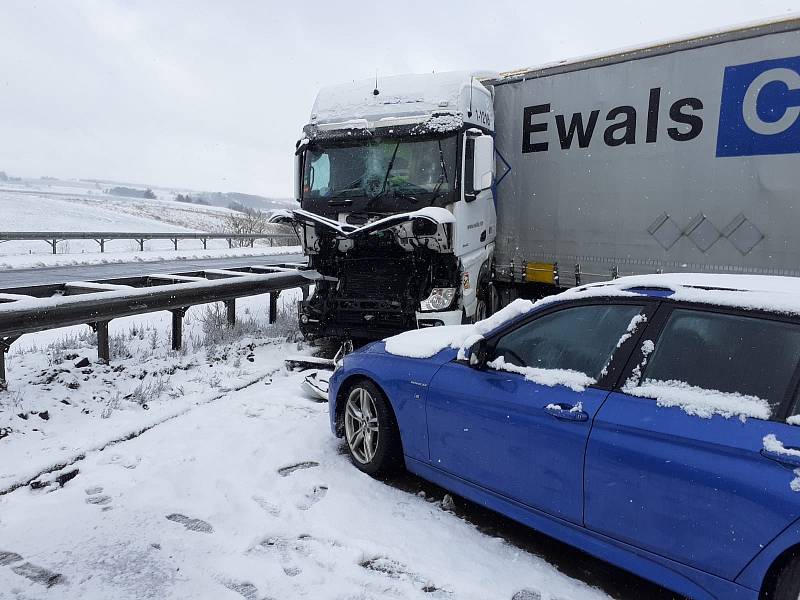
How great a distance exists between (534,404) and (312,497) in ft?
5.30

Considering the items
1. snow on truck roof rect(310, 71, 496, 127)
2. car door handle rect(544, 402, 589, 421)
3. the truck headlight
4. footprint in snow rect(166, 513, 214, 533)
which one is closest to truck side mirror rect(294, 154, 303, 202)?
snow on truck roof rect(310, 71, 496, 127)

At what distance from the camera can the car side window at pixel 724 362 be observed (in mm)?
2402

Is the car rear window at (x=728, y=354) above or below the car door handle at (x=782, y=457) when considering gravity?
above

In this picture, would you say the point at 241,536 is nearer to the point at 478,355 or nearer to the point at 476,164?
the point at 478,355

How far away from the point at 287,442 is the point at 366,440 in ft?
2.69

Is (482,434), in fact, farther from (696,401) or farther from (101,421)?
(101,421)

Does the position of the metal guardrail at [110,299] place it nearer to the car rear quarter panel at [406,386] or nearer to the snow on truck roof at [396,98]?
the snow on truck roof at [396,98]

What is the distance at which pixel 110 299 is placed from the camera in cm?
612

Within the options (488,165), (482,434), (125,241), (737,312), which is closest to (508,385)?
(482,434)

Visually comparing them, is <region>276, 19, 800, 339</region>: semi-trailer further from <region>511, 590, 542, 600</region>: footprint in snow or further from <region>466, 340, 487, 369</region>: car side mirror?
<region>511, 590, 542, 600</region>: footprint in snow

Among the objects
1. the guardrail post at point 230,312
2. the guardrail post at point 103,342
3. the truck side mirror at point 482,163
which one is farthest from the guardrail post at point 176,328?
the truck side mirror at point 482,163

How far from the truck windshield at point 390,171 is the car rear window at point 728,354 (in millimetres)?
4763

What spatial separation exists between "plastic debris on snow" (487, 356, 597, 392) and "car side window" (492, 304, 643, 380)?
0.07 feet

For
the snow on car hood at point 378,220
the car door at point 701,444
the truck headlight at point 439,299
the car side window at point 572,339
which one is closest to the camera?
the car door at point 701,444
